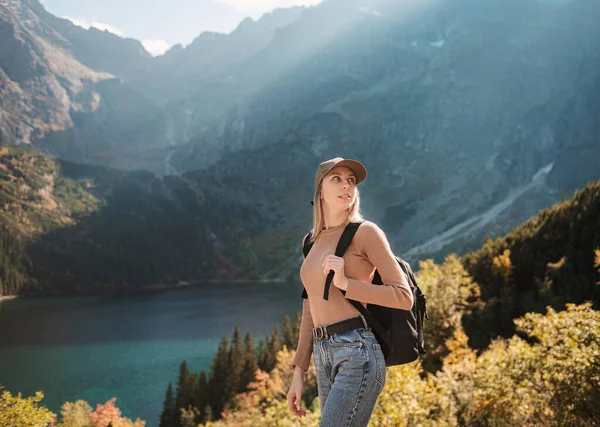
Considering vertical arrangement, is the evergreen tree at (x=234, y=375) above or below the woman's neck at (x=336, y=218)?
below

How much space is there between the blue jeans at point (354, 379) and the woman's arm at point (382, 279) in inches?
15.6

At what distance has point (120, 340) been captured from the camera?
351 feet

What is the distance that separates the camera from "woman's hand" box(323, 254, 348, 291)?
3609mm

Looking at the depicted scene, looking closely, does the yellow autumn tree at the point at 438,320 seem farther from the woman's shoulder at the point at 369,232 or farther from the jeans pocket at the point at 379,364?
the woman's shoulder at the point at 369,232

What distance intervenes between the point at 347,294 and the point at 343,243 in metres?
0.47

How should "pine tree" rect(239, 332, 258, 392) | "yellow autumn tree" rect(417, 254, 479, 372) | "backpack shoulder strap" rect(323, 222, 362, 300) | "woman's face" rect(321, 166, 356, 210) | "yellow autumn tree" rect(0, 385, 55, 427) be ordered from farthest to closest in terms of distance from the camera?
"pine tree" rect(239, 332, 258, 392)
"yellow autumn tree" rect(417, 254, 479, 372)
"yellow autumn tree" rect(0, 385, 55, 427)
"woman's face" rect(321, 166, 356, 210)
"backpack shoulder strap" rect(323, 222, 362, 300)

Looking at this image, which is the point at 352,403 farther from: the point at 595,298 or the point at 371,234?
the point at 595,298

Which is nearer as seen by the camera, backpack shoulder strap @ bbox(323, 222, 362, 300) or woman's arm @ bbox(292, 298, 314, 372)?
backpack shoulder strap @ bbox(323, 222, 362, 300)

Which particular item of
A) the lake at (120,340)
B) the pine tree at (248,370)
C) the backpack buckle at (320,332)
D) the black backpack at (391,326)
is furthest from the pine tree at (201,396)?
the black backpack at (391,326)

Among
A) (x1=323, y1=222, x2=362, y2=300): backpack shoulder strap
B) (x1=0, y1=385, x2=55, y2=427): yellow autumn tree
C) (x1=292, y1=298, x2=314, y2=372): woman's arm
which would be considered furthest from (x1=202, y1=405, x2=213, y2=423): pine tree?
(x1=323, y1=222, x2=362, y2=300): backpack shoulder strap

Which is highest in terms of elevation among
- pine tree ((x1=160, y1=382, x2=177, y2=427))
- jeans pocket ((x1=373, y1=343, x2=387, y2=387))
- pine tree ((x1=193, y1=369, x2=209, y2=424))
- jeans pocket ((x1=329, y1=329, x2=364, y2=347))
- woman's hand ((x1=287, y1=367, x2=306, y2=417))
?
jeans pocket ((x1=329, y1=329, x2=364, y2=347))

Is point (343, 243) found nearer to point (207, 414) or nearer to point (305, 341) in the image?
point (305, 341)

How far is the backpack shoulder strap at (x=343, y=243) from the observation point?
3.81m

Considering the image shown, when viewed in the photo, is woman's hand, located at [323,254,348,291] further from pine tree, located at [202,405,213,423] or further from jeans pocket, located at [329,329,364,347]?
pine tree, located at [202,405,213,423]
